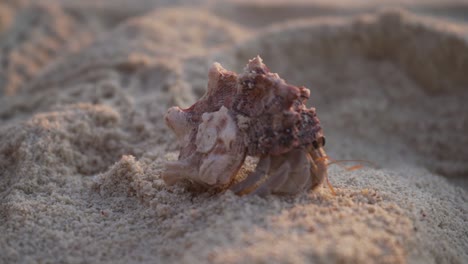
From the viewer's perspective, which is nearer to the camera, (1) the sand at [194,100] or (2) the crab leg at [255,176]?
(1) the sand at [194,100]

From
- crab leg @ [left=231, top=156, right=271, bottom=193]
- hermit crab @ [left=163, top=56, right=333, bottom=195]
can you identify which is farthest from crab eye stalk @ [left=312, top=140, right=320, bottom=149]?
crab leg @ [left=231, top=156, right=271, bottom=193]

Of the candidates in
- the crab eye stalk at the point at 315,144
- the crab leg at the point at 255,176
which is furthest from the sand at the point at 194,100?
the crab eye stalk at the point at 315,144

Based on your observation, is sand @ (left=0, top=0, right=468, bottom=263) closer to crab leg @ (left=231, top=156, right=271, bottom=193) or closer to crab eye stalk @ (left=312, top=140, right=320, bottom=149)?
crab leg @ (left=231, top=156, right=271, bottom=193)

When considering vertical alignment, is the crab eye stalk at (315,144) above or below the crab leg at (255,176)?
above

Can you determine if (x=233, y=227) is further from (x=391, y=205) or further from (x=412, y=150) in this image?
(x=412, y=150)

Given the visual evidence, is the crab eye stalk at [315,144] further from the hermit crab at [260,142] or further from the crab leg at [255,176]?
the crab leg at [255,176]

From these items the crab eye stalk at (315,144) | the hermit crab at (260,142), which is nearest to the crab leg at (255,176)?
the hermit crab at (260,142)

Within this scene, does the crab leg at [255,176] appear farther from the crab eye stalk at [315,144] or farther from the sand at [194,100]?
the crab eye stalk at [315,144]

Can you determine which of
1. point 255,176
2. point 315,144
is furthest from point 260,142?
point 315,144
